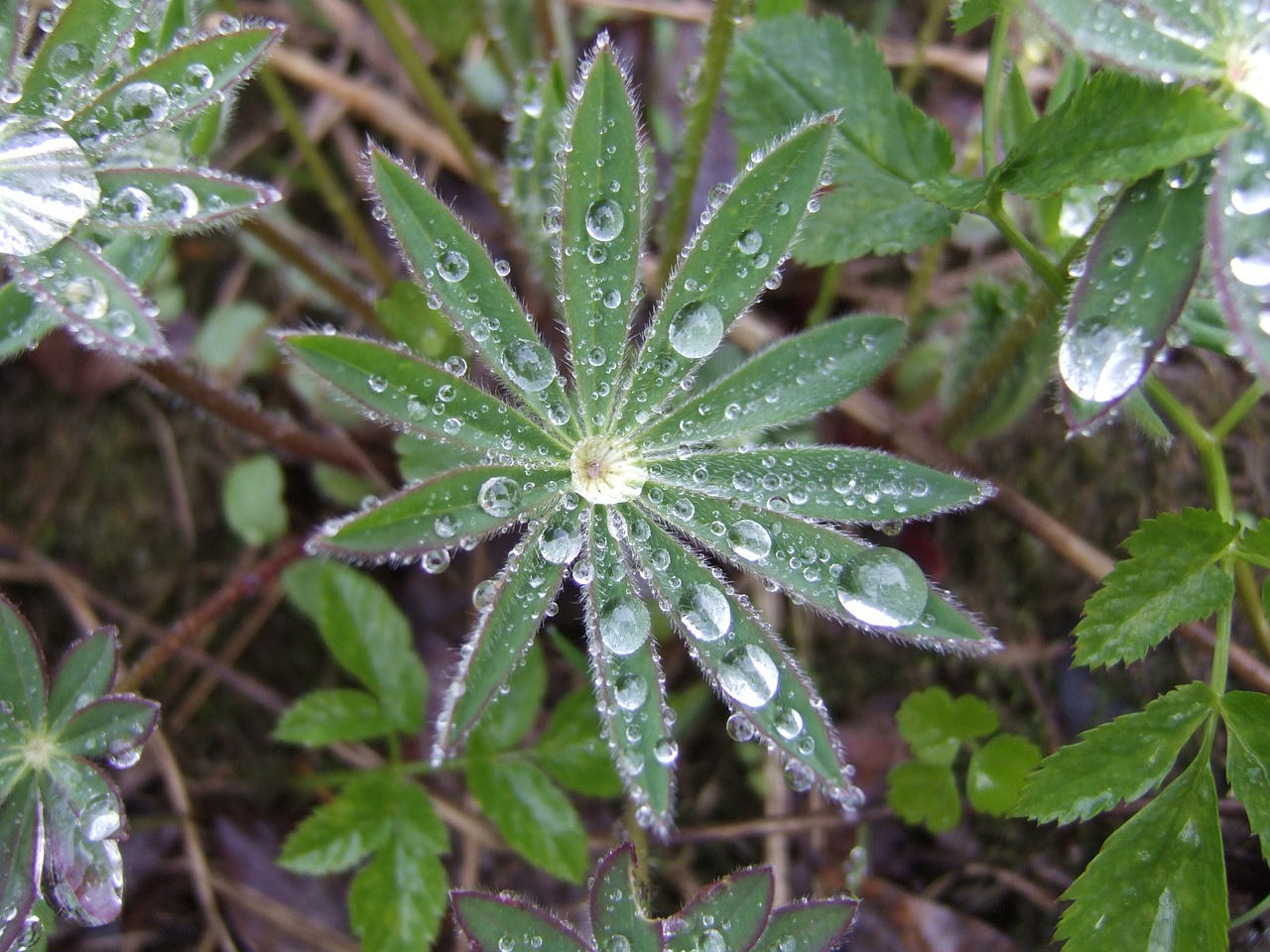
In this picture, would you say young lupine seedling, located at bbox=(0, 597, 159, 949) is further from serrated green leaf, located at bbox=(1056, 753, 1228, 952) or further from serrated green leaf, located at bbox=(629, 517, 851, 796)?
serrated green leaf, located at bbox=(1056, 753, 1228, 952)

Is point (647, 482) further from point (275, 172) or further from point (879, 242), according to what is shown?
point (275, 172)

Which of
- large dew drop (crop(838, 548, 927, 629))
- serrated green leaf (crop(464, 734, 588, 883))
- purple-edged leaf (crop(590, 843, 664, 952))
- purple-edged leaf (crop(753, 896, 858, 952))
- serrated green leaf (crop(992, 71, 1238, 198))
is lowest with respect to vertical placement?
purple-edged leaf (crop(590, 843, 664, 952))

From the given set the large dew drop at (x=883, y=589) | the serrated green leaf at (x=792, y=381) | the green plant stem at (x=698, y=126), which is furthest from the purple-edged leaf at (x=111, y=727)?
the green plant stem at (x=698, y=126)

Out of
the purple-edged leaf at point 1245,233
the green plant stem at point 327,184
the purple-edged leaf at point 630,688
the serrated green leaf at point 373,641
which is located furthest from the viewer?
the green plant stem at point 327,184

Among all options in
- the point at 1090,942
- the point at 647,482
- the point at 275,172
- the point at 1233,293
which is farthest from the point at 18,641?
the point at 1233,293

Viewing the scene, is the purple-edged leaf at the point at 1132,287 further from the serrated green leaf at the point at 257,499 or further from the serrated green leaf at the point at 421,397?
the serrated green leaf at the point at 257,499

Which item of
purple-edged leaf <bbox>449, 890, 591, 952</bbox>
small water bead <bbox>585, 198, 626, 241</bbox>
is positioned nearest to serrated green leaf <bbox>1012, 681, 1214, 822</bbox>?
purple-edged leaf <bbox>449, 890, 591, 952</bbox>
